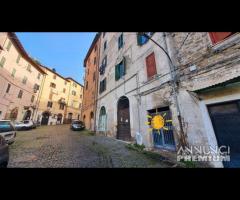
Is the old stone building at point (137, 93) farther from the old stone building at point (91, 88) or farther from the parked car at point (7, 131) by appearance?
the parked car at point (7, 131)

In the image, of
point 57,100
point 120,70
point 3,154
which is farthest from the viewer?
point 57,100

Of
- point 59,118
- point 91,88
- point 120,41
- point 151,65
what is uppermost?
point 120,41

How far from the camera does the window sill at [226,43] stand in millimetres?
3405

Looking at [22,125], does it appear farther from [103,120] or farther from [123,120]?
[123,120]

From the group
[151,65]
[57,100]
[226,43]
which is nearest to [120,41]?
[151,65]

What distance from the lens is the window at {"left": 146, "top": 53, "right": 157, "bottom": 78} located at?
6.03 m

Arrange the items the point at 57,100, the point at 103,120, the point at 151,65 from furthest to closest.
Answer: the point at 57,100, the point at 103,120, the point at 151,65

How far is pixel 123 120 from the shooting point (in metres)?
8.04

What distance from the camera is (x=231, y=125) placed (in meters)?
3.34

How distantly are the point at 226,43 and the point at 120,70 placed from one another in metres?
6.56
